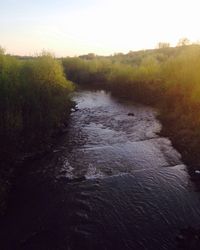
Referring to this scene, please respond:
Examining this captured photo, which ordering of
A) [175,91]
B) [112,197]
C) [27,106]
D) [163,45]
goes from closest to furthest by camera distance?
[112,197] → [27,106] → [175,91] → [163,45]

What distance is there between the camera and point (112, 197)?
16422 millimetres

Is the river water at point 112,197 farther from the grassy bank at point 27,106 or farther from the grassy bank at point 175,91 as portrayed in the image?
the grassy bank at point 27,106

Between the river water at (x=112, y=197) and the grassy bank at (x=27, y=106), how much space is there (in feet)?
6.23

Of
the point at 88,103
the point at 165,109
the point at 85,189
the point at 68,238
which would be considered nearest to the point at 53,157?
the point at 85,189

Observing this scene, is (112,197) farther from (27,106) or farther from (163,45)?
(163,45)

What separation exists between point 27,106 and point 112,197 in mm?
11893

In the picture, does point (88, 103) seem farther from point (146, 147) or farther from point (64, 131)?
point (146, 147)

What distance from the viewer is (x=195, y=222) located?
46.2 feet

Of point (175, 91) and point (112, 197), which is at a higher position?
point (175, 91)

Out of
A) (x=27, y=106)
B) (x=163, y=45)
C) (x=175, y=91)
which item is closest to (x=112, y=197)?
(x=27, y=106)

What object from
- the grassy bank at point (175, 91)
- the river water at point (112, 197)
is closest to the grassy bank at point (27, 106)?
the river water at point (112, 197)

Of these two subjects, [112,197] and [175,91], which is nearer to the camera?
[112,197]

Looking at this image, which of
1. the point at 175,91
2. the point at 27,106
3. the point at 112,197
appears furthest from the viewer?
the point at 175,91

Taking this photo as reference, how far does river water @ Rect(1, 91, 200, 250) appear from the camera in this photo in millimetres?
13070
